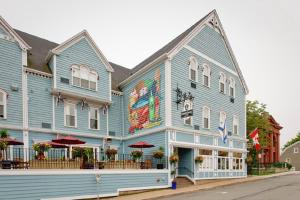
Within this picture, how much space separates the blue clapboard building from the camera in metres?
18.8

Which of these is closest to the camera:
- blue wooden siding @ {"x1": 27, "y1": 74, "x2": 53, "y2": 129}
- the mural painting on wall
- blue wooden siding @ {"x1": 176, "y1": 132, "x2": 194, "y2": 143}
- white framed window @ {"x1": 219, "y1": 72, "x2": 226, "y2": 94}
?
blue wooden siding @ {"x1": 27, "y1": 74, "x2": 53, "y2": 129}

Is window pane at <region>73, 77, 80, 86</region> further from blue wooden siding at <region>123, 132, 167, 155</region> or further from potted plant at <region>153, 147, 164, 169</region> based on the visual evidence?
potted plant at <region>153, 147, 164, 169</region>

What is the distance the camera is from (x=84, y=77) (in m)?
24.4

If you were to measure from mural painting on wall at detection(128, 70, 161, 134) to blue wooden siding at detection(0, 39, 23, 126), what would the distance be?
9627mm

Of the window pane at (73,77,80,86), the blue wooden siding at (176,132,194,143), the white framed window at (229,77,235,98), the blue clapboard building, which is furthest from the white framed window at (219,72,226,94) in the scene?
the window pane at (73,77,80,86)

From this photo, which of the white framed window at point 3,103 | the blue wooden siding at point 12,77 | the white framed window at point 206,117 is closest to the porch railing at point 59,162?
the blue wooden siding at point 12,77

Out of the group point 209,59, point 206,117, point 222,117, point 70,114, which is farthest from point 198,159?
point 70,114

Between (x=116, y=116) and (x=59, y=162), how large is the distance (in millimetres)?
10939

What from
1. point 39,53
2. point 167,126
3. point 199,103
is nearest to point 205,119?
point 199,103

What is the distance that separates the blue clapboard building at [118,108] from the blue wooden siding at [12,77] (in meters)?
0.07

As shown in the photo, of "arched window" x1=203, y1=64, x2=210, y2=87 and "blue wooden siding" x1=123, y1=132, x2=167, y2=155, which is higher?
"arched window" x1=203, y1=64, x2=210, y2=87

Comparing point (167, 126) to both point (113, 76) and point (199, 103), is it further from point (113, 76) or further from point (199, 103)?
point (113, 76)

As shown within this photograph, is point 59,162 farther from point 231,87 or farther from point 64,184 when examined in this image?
point 231,87

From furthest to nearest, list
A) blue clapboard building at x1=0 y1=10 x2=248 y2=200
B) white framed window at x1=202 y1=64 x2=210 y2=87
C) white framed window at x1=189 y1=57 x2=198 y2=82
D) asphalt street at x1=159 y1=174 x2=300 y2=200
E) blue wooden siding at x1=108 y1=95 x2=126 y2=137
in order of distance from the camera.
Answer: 1. white framed window at x1=202 y1=64 x2=210 y2=87
2. blue wooden siding at x1=108 y1=95 x2=126 y2=137
3. white framed window at x1=189 y1=57 x2=198 y2=82
4. blue clapboard building at x1=0 y1=10 x2=248 y2=200
5. asphalt street at x1=159 y1=174 x2=300 y2=200
